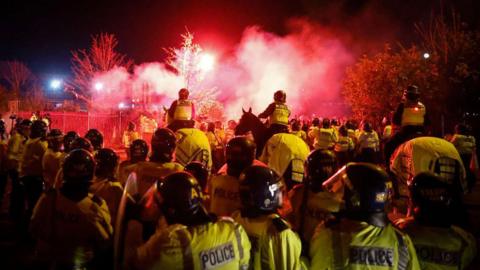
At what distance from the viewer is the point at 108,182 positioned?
5.30 meters

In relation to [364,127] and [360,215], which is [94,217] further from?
[364,127]

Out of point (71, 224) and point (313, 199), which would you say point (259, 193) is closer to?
point (313, 199)

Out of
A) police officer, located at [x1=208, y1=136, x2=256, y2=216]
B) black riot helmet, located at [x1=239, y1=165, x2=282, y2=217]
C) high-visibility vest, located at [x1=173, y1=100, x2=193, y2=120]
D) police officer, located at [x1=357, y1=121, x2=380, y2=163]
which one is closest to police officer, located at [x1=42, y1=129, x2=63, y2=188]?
high-visibility vest, located at [x1=173, y1=100, x2=193, y2=120]

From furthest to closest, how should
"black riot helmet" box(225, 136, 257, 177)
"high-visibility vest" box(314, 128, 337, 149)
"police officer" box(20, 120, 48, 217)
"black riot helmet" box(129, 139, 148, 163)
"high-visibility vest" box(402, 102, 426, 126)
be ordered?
"high-visibility vest" box(314, 128, 337, 149)
"police officer" box(20, 120, 48, 217)
"high-visibility vest" box(402, 102, 426, 126)
"black riot helmet" box(129, 139, 148, 163)
"black riot helmet" box(225, 136, 257, 177)

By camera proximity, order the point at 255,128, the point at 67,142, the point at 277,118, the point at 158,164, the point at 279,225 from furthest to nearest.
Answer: the point at 255,128 → the point at 277,118 → the point at 67,142 → the point at 158,164 → the point at 279,225

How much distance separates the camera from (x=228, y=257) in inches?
120

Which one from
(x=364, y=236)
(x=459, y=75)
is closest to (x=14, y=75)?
(x=459, y=75)

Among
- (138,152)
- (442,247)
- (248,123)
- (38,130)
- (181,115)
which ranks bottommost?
(442,247)

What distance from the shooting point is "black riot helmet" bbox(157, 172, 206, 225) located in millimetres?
3012

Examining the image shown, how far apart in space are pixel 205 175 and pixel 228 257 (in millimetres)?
2546

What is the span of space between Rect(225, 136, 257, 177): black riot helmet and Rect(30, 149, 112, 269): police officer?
4.75ft

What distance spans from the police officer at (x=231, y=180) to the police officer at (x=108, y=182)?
1.22m

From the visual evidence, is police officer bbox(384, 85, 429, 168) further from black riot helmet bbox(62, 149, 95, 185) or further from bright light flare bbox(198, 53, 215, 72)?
bright light flare bbox(198, 53, 215, 72)

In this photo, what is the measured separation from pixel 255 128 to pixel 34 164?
4.65m
